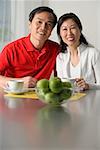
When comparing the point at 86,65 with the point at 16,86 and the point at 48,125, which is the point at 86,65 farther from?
the point at 48,125

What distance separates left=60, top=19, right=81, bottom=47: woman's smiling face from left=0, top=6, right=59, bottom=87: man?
87 mm

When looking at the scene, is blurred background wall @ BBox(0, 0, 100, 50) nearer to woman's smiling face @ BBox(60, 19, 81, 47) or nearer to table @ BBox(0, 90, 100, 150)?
woman's smiling face @ BBox(60, 19, 81, 47)

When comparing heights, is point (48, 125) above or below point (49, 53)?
below

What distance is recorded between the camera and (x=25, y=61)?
6.91 ft

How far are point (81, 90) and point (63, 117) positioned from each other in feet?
2.18

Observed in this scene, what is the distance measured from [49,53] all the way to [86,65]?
12.7 inches

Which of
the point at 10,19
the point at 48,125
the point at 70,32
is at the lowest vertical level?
the point at 48,125

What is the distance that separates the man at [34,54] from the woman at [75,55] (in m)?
0.08

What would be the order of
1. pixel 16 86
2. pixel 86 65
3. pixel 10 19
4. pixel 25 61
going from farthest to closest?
1. pixel 10 19
2. pixel 25 61
3. pixel 86 65
4. pixel 16 86

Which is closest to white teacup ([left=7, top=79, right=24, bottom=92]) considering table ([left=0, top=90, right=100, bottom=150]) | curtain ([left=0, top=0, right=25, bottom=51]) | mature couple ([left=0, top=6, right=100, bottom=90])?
table ([left=0, top=90, right=100, bottom=150])

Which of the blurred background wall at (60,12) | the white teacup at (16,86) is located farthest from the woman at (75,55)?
the blurred background wall at (60,12)

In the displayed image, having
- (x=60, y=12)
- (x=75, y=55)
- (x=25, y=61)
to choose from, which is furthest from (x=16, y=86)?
(x=60, y=12)

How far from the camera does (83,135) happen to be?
2.59 feet

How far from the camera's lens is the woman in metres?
1.97
